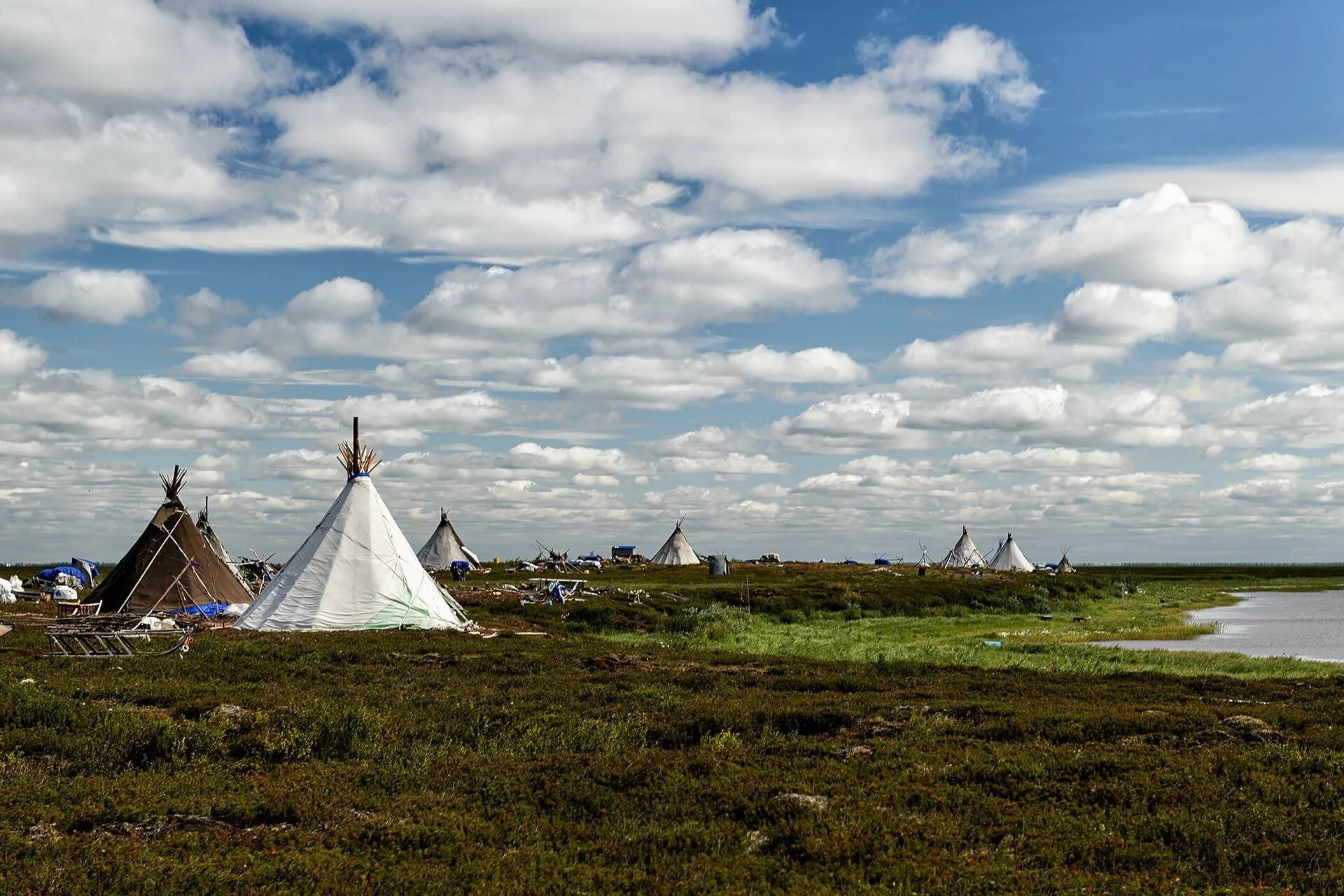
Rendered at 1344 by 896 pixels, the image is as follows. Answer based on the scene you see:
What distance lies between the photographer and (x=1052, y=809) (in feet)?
41.7

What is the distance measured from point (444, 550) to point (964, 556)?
69.1m

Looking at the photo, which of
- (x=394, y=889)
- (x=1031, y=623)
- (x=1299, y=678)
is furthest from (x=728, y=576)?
(x=394, y=889)

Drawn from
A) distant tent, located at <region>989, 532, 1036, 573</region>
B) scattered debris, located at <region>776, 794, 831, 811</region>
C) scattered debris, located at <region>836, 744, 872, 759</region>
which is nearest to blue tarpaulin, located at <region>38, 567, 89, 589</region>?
scattered debris, located at <region>836, 744, 872, 759</region>

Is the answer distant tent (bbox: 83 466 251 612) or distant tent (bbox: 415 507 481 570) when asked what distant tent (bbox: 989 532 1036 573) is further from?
distant tent (bbox: 83 466 251 612)

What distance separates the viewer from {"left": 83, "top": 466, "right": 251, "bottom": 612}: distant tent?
44.0m

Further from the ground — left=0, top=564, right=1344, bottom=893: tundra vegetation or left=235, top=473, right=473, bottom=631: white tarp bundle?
left=235, top=473, right=473, bottom=631: white tarp bundle

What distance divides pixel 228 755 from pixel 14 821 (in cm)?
472

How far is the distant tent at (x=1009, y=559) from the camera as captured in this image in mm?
134875

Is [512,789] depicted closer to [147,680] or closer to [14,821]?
[14,821]

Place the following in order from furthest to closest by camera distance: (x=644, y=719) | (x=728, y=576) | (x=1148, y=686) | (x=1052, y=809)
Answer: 1. (x=728, y=576)
2. (x=1148, y=686)
3. (x=644, y=719)
4. (x=1052, y=809)

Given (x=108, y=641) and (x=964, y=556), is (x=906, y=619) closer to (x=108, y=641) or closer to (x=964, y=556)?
(x=108, y=641)

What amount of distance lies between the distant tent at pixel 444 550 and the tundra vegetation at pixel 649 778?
6755cm

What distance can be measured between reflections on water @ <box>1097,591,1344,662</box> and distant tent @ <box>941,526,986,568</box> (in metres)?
40.2

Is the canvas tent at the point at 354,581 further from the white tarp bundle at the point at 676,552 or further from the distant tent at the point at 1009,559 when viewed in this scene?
the distant tent at the point at 1009,559
